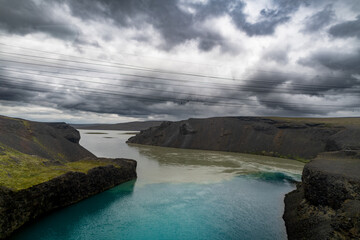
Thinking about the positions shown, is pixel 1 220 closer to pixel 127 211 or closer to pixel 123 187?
pixel 127 211

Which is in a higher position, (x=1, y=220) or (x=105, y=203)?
(x=1, y=220)

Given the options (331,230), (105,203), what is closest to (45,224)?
(105,203)

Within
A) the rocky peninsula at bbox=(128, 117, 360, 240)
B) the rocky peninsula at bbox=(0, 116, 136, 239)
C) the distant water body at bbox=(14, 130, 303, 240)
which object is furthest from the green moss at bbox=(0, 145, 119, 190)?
the rocky peninsula at bbox=(128, 117, 360, 240)

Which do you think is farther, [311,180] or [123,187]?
[123,187]

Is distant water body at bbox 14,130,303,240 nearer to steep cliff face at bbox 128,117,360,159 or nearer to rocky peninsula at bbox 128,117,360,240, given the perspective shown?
rocky peninsula at bbox 128,117,360,240

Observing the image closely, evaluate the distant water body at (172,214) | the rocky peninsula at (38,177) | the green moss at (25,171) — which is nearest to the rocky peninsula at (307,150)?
the distant water body at (172,214)

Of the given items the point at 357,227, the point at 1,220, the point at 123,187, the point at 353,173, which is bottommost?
the point at 123,187

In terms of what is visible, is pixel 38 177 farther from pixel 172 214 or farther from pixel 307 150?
pixel 307 150

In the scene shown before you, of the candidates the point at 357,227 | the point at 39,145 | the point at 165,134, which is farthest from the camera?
the point at 165,134

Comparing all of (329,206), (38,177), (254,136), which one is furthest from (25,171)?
(254,136)
